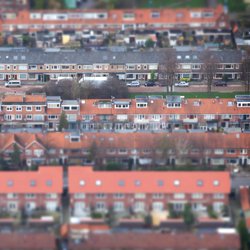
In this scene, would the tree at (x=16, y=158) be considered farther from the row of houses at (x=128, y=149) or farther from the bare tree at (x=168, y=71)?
the bare tree at (x=168, y=71)

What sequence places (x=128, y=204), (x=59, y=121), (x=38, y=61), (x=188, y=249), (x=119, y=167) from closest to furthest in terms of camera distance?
(x=188, y=249) < (x=128, y=204) < (x=119, y=167) < (x=59, y=121) < (x=38, y=61)

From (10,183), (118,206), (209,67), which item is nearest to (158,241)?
(118,206)

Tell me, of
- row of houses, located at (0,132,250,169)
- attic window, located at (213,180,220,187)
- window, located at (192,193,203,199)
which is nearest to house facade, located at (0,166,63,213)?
row of houses, located at (0,132,250,169)

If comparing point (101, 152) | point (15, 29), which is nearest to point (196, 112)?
point (101, 152)

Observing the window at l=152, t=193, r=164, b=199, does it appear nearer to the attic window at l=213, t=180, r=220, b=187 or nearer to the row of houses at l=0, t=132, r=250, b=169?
the attic window at l=213, t=180, r=220, b=187

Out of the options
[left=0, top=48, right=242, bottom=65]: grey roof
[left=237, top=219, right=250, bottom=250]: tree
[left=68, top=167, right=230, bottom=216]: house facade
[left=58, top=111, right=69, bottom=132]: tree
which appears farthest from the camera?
[left=0, top=48, right=242, bottom=65]: grey roof

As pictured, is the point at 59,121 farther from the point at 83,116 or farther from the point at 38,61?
the point at 38,61

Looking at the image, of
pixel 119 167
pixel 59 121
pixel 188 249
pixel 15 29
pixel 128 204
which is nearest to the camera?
pixel 188 249
